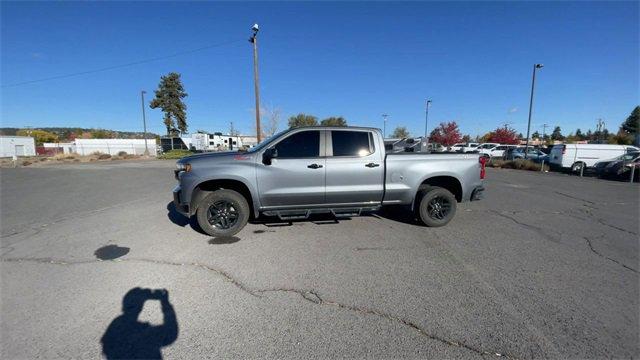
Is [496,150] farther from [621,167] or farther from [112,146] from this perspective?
[112,146]

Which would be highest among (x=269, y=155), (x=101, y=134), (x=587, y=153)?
(x=101, y=134)

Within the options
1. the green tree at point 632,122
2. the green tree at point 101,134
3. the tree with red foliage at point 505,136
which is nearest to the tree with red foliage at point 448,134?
the tree with red foliage at point 505,136

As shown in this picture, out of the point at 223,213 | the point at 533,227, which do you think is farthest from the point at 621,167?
the point at 223,213

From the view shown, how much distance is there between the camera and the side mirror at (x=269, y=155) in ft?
16.1

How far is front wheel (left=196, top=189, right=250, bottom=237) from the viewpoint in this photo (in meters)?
4.90

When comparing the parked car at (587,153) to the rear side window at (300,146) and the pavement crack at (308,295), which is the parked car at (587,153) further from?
the pavement crack at (308,295)

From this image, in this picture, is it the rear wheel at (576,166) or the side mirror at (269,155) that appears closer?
the side mirror at (269,155)

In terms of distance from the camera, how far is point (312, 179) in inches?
199

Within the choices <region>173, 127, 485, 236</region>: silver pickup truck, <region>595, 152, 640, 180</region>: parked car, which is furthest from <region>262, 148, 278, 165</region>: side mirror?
<region>595, 152, 640, 180</region>: parked car

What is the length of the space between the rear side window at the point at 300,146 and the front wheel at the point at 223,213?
114 centimetres

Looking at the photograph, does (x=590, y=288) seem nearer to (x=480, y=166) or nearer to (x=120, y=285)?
(x=480, y=166)

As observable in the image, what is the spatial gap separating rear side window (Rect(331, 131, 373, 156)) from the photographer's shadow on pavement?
3.55 metres

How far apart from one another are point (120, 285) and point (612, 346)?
4872 millimetres

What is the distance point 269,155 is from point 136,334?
10.4ft
